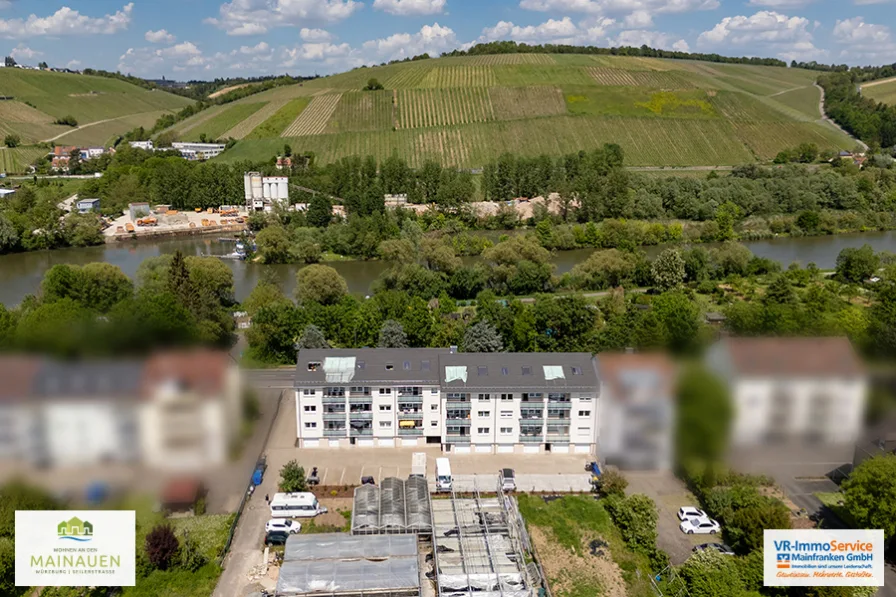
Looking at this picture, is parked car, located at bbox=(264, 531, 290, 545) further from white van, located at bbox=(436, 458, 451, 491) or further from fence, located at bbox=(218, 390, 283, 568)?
white van, located at bbox=(436, 458, 451, 491)

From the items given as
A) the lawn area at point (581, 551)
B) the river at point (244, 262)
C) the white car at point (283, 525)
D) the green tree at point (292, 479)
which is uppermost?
the river at point (244, 262)

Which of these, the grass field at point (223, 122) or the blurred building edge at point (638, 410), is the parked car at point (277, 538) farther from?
the grass field at point (223, 122)

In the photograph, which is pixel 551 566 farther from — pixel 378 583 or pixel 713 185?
pixel 713 185

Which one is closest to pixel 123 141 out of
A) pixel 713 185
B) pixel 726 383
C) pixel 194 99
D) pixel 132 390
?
pixel 194 99

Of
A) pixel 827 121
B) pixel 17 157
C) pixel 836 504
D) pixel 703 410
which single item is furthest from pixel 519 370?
pixel 827 121

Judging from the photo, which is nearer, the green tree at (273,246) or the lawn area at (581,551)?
the lawn area at (581,551)

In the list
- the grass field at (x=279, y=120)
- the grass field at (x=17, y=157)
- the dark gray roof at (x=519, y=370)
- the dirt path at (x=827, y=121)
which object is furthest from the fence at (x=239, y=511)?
the dirt path at (x=827, y=121)

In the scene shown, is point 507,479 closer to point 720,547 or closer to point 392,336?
point 720,547
